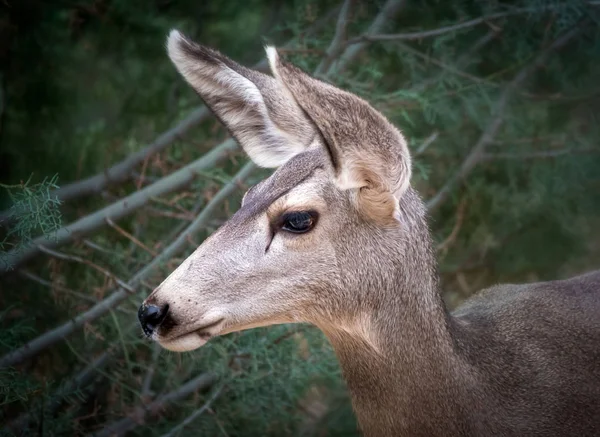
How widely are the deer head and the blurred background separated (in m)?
0.94

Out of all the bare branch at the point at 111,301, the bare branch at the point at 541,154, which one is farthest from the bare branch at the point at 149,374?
the bare branch at the point at 541,154

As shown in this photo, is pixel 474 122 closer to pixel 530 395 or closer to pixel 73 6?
pixel 73 6

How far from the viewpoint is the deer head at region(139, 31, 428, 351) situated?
109 inches

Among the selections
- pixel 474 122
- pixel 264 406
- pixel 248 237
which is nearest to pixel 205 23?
pixel 474 122

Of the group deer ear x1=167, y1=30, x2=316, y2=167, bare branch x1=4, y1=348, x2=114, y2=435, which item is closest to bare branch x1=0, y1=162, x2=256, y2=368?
bare branch x1=4, y1=348, x2=114, y2=435

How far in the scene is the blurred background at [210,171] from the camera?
466 cm

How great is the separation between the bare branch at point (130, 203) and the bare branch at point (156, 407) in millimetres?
923

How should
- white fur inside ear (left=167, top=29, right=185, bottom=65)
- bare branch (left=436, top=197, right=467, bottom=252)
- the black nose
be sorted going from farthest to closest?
bare branch (left=436, top=197, right=467, bottom=252)
white fur inside ear (left=167, top=29, right=185, bottom=65)
the black nose

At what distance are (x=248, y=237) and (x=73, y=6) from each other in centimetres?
305

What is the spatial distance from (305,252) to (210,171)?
7.50 feet

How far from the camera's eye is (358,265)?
2973 millimetres

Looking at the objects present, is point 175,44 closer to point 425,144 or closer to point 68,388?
point 68,388

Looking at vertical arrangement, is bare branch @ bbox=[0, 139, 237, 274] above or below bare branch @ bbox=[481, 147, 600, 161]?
above

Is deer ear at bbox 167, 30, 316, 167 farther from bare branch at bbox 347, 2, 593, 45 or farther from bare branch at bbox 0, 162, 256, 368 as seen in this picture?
bare branch at bbox 347, 2, 593, 45
